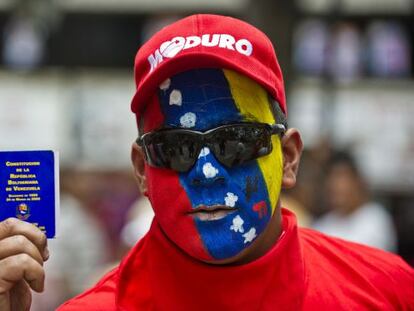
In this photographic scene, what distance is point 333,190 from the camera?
8227 mm

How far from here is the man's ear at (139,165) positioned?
3.31 meters

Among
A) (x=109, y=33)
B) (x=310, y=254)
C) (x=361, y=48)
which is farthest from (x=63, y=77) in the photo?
(x=310, y=254)

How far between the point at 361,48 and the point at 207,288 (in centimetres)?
1474

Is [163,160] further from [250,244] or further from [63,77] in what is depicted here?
[63,77]

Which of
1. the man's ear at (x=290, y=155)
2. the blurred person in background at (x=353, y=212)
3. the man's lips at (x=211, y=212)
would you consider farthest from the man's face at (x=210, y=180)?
the blurred person in background at (x=353, y=212)

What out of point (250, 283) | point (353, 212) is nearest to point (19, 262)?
point (250, 283)

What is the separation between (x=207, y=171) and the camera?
304 cm

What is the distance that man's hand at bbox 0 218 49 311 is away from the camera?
2.86 m

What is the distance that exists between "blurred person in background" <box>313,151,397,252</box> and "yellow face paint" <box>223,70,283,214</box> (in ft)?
15.3

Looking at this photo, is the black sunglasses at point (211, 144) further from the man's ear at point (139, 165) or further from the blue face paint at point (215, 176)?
the man's ear at point (139, 165)

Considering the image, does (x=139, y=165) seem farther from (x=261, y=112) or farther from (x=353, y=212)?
(x=353, y=212)

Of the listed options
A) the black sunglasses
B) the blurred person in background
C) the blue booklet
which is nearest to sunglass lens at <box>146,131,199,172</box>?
the black sunglasses

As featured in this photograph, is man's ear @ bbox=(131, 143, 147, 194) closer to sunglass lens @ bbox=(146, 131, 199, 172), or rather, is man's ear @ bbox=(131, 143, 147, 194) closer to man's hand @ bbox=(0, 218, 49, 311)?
sunglass lens @ bbox=(146, 131, 199, 172)

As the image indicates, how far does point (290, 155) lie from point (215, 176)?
1.24ft
